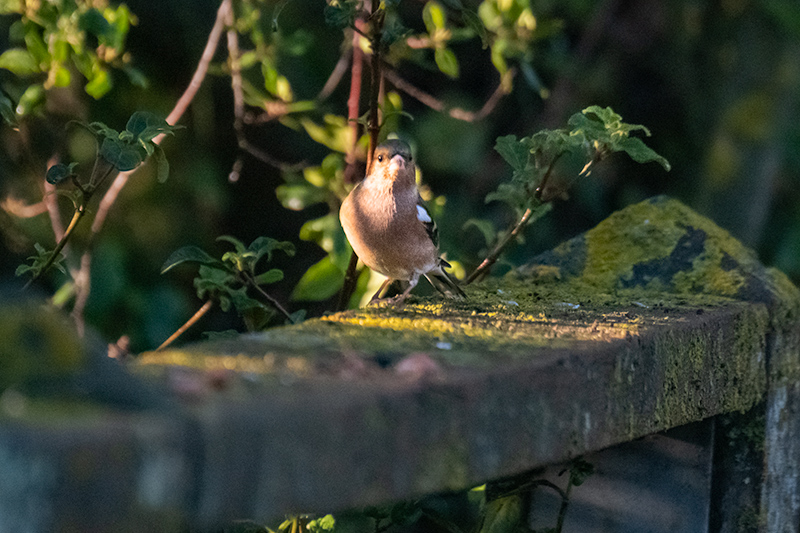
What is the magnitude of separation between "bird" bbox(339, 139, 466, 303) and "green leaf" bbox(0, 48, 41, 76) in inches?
37.6

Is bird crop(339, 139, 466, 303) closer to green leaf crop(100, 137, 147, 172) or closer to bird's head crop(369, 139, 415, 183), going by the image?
bird's head crop(369, 139, 415, 183)

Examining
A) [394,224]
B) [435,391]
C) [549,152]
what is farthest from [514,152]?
[435,391]

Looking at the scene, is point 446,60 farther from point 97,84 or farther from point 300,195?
point 97,84

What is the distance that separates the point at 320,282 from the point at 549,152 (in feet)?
2.79

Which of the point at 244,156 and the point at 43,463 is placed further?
the point at 244,156

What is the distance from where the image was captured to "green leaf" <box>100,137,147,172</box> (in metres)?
1.79

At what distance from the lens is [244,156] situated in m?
4.58

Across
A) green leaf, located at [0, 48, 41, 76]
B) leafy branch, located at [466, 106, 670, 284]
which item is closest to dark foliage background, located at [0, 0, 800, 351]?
leafy branch, located at [466, 106, 670, 284]

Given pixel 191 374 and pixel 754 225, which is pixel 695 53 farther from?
pixel 191 374

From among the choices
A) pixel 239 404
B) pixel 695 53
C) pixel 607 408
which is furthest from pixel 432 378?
pixel 695 53

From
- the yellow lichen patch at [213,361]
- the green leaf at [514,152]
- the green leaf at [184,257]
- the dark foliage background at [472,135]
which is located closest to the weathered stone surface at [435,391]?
the yellow lichen patch at [213,361]

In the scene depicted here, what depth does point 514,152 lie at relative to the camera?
6.86 feet

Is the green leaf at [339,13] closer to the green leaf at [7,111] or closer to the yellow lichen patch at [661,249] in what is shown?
the green leaf at [7,111]

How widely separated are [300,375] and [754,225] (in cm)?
391
